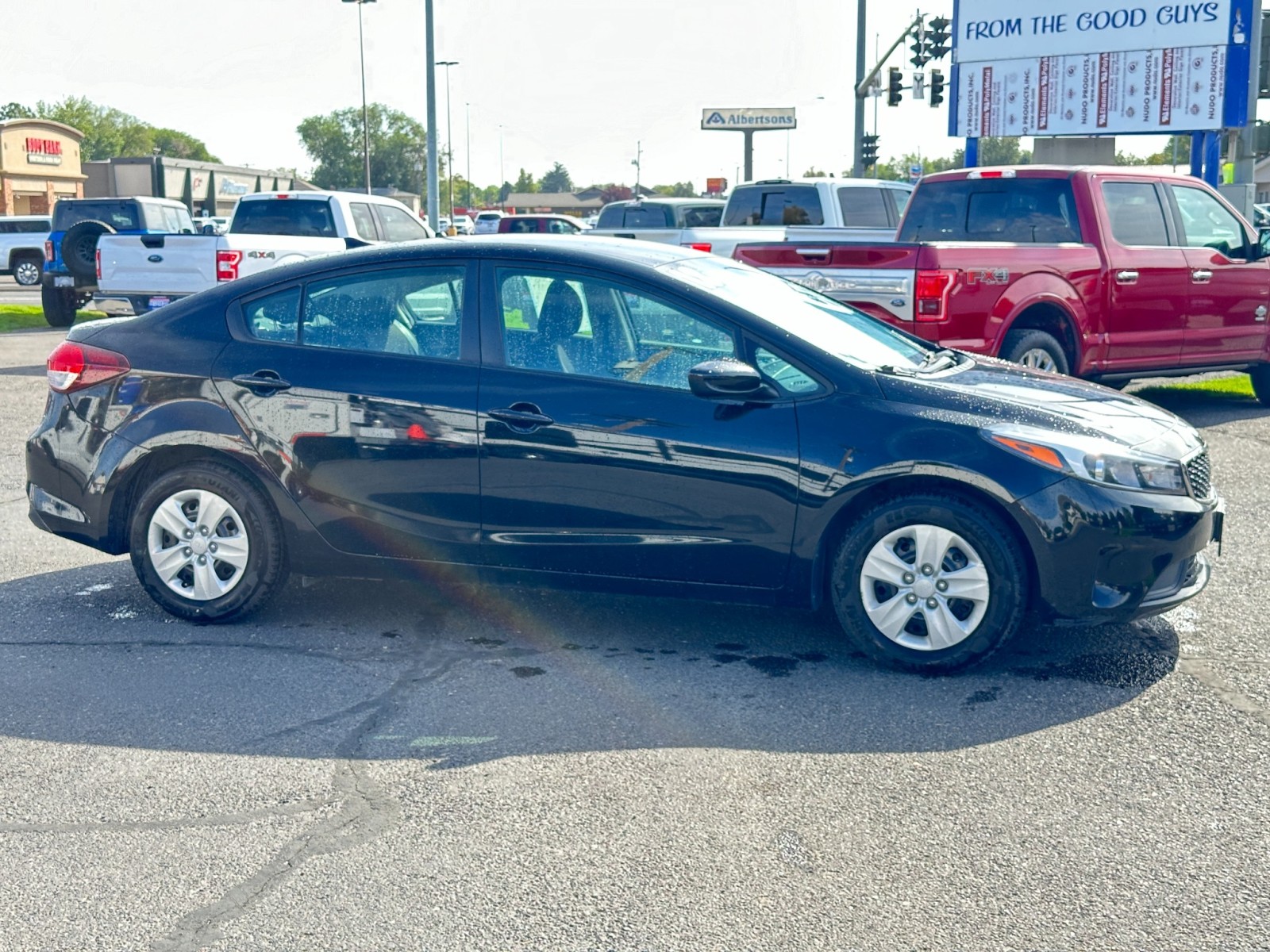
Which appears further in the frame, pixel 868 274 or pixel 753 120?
pixel 753 120

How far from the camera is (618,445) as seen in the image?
5434mm

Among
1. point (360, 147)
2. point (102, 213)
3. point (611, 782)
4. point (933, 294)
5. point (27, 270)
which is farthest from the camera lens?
point (360, 147)

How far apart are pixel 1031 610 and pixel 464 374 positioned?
2.34 meters

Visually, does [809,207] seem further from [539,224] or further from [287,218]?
[539,224]

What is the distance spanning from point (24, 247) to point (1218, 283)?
32025 millimetres

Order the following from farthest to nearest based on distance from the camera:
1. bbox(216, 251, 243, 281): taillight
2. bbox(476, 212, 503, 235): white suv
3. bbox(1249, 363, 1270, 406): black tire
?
1. bbox(476, 212, 503, 235): white suv
2. bbox(216, 251, 243, 281): taillight
3. bbox(1249, 363, 1270, 406): black tire

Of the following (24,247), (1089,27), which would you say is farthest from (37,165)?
(1089,27)

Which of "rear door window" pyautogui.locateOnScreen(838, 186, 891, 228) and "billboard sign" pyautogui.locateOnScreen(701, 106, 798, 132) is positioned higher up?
"billboard sign" pyautogui.locateOnScreen(701, 106, 798, 132)

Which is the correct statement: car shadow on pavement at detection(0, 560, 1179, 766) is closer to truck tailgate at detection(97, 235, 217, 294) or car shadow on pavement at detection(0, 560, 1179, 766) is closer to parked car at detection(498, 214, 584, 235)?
truck tailgate at detection(97, 235, 217, 294)

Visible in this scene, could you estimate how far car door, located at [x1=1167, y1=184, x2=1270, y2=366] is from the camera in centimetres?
1202

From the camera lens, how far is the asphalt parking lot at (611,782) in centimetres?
345

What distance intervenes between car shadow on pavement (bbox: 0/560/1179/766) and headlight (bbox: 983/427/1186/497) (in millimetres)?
720

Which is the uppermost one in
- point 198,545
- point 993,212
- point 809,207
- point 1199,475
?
point 809,207

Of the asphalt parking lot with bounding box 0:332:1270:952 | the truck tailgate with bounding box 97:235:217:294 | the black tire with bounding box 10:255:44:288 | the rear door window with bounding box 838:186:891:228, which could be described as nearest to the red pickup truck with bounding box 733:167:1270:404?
the asphalt parking lot with bounding box 0:332:1270:952
